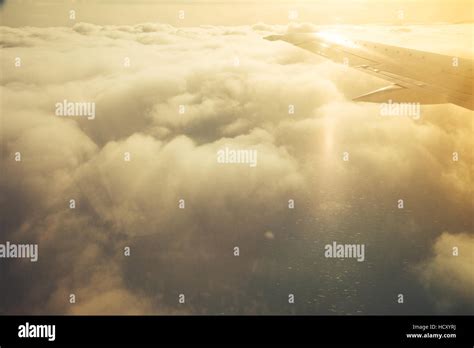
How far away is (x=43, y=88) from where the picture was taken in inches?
482

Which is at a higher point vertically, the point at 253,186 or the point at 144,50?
the point at 144,50

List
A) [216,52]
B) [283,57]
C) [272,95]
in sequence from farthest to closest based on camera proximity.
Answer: [283,57] → [216,52] → [272,95]

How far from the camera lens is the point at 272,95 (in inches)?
586

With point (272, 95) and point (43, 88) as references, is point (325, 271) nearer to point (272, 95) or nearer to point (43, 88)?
point (272, 95)

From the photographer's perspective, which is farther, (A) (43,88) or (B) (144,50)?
(B) (144,50)

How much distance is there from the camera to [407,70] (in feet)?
23.4

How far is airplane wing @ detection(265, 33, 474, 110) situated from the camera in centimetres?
616

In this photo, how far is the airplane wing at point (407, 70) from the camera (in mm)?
6160

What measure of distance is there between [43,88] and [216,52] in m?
6.66
